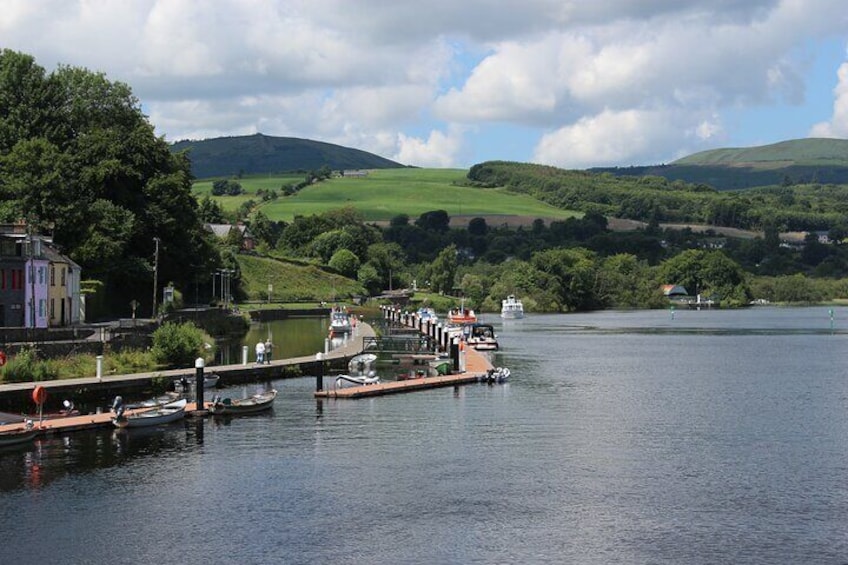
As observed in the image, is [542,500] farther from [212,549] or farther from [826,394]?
[826,394]

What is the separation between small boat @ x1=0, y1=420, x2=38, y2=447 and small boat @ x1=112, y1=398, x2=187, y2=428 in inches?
160

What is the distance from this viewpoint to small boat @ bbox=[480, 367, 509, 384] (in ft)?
226

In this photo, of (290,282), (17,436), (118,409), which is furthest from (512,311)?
(17,436)

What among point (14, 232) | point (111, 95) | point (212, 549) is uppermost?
point (111, 95)

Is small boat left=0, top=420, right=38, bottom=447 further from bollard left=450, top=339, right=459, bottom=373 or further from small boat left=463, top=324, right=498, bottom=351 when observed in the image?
small boat left=463, top=324, right=498, bottom=351

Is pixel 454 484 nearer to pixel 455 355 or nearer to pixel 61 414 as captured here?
pixel 61 414

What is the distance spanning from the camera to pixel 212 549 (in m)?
32.2

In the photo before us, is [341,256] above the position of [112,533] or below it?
above

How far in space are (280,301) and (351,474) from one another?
129m

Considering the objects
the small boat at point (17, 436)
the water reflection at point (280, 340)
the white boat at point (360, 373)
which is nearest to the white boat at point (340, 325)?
the water reflection at point (280, 340)

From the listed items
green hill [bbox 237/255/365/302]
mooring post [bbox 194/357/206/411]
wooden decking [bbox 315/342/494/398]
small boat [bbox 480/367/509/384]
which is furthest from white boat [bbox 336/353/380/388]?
green hill [bbox 237/255/365/302]

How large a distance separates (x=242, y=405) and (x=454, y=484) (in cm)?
1676

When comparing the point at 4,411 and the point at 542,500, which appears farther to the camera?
the point at 4,411

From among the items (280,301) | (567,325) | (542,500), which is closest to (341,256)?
(280,301)
